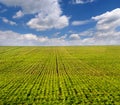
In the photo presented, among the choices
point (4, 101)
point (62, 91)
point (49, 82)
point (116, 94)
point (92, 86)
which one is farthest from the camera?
point (49, 82)

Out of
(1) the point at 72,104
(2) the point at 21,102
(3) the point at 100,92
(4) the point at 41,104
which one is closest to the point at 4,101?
(2) the point at 21,102

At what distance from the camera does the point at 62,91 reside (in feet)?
99.8

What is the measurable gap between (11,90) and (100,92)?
1260 centimetres

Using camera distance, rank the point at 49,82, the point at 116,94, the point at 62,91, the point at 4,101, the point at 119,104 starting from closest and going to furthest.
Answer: the point at 119,104
the point at 4,101
the point at 116,94
the point at 62,91
the point at 49,82

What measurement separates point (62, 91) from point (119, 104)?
877cm

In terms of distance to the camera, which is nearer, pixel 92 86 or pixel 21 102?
pixel 21 102

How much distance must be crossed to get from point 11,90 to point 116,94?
576 inches

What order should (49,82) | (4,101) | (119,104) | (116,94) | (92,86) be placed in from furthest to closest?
(49,82) → (92,86) → (116,94) → (4,101) → (119,104)

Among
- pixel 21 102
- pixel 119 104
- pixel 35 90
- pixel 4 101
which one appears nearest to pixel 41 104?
pixel 21 102

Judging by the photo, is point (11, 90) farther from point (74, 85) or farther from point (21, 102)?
point (74, 85)

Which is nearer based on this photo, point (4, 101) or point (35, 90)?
point (4, 101)

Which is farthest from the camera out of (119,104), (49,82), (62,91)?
(49,82)

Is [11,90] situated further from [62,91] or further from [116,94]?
[116,94]

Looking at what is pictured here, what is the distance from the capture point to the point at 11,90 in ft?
103
